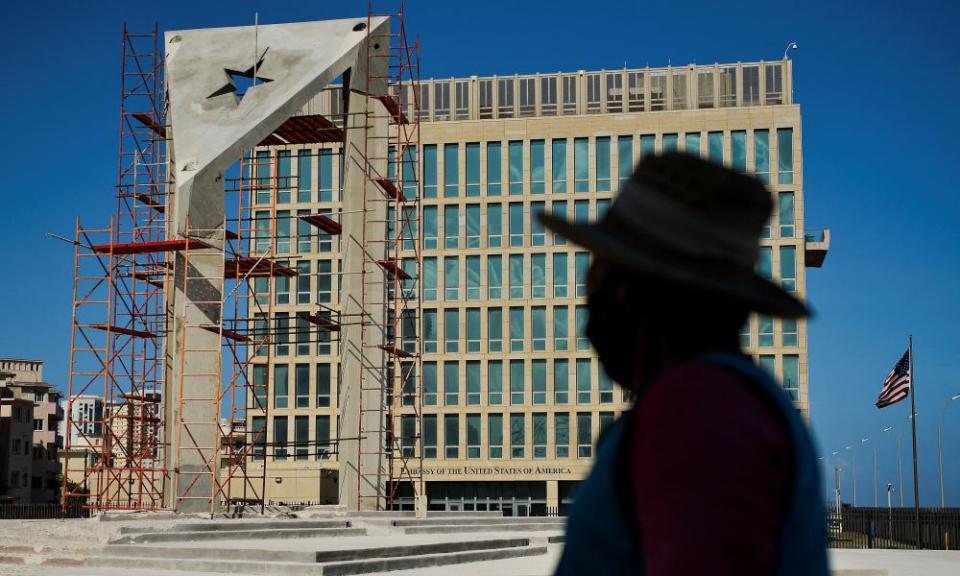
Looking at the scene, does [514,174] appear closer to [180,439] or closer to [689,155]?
[180,439]

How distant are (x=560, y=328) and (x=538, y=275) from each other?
3.04m

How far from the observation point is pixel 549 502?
63.8m

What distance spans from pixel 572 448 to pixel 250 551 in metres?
46.4

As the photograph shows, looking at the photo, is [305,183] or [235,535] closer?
[235,535]

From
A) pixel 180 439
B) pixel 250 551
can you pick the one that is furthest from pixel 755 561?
pixel 180 439

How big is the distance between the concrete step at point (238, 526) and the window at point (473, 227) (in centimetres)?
3934

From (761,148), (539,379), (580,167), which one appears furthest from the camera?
(580,167)

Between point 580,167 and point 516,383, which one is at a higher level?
point 580,167

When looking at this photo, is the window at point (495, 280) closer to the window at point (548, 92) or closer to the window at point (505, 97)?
the window at point (505, 97)

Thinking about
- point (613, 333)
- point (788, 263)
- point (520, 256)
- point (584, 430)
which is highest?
point (520, 256)

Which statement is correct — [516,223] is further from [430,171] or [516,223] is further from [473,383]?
[473,383]

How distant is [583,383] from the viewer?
64.9 meters

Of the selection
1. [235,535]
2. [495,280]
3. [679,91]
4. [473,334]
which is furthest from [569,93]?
[235,535]

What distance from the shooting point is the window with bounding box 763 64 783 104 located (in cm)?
6638
